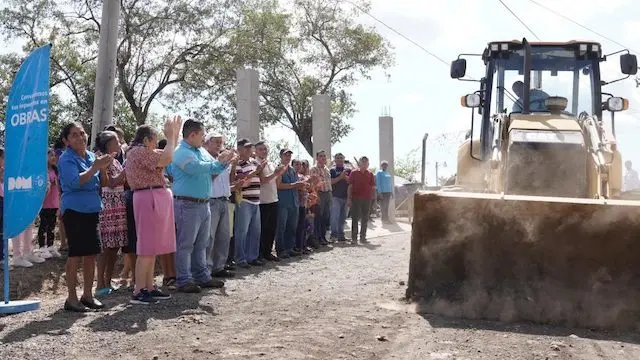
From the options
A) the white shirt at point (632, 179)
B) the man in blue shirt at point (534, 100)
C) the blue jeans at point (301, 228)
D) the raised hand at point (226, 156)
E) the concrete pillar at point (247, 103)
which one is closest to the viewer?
the raised hand at point (226, 156)

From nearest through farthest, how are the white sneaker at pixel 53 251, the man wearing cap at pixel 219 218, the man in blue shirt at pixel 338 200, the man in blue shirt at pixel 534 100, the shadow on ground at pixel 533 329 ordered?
the shadow on ground at pixel 533 329
the man in blue shirt at pixel 534 100
the man wearing cap at pixel 219 218
the white sneaker at pixel 53 251
the man in blue shirt at pixel 338 200

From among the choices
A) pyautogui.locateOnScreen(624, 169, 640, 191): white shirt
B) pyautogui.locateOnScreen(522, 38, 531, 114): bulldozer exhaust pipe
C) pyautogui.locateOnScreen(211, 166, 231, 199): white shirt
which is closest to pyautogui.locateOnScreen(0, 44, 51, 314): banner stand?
pyautogui.locateOnScreen(211, 166, 231, 199): white shirt

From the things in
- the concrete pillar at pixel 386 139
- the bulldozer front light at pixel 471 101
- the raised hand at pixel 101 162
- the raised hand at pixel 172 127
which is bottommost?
the raised hand at pixel 101 162

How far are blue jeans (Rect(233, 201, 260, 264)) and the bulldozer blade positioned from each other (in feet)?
13.5

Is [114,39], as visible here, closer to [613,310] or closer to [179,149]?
[179,149]

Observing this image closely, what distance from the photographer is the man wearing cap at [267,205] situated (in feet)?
35.3

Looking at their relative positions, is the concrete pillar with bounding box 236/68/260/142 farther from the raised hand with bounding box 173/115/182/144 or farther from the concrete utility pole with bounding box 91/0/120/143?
the raised hand with bounding box 173/115/182/144

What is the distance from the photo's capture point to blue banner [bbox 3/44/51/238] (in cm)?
649

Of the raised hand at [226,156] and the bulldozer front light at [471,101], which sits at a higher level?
the bulldozer front light at [471,101]

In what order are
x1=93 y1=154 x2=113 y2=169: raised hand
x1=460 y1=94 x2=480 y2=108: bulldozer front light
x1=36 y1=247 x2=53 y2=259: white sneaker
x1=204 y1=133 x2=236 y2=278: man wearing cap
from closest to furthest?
x1=93 y1=154 x2=113 y2=169: raised hand
x1=460 y1=94 x2=480 y2=108: bulldozer front light
x1=204 y1=133 x2=236 y2=278: man wearing cap
x1=36 y1=247 x2=53 y2=259: white sneaker

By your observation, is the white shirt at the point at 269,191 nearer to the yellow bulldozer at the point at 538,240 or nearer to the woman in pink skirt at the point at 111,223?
the woman in pink skirt at the point at 111,223

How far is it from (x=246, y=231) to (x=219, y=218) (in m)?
1.20

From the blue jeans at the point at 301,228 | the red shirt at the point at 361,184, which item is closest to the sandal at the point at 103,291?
the blue jeans at the point at 301,228

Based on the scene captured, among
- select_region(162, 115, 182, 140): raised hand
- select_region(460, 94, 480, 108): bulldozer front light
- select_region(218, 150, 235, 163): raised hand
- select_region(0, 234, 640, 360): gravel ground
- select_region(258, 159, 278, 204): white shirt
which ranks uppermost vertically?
select_region(460, 94, 480, 108): bulldozer front light
